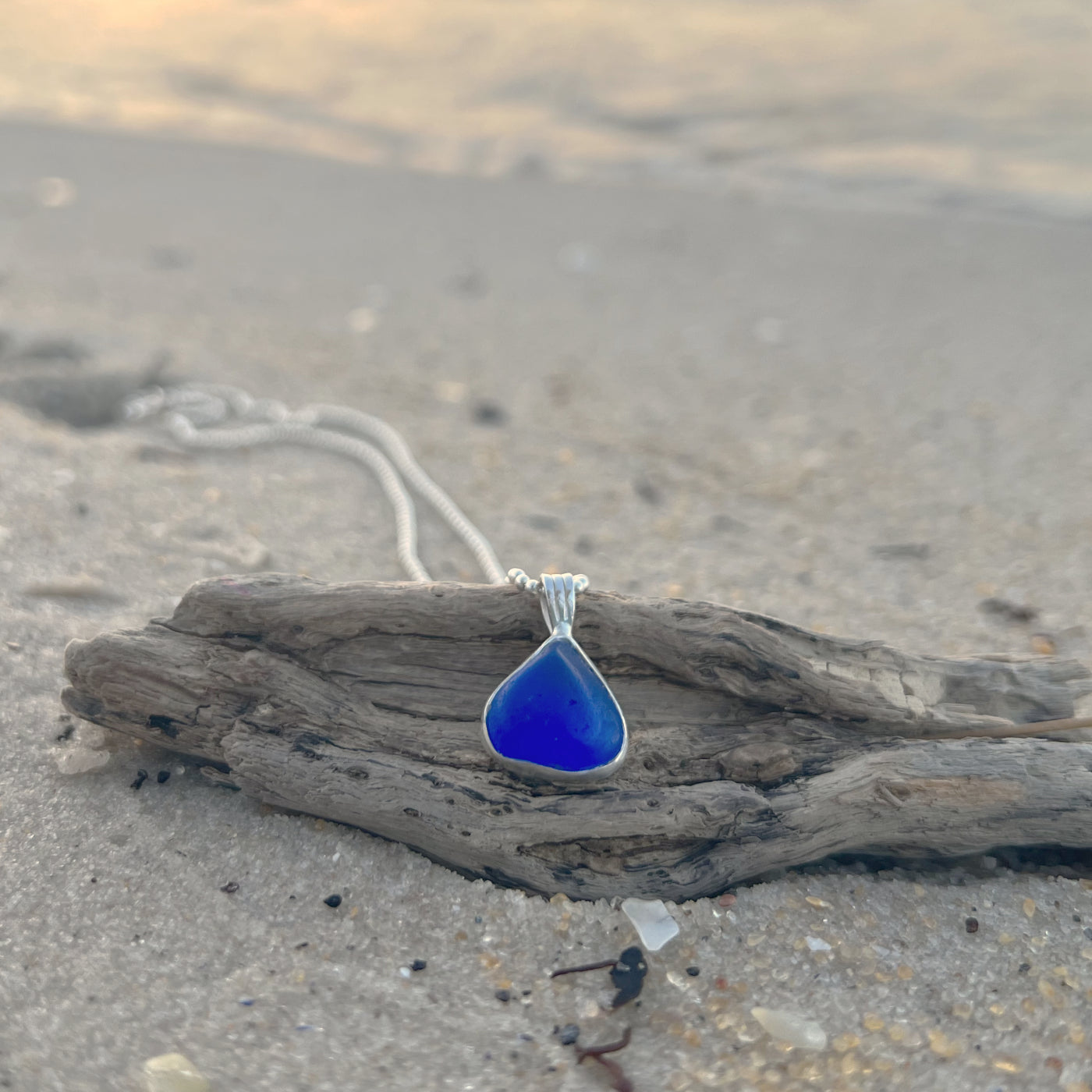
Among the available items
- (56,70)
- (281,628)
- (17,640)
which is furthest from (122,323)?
(56,70)

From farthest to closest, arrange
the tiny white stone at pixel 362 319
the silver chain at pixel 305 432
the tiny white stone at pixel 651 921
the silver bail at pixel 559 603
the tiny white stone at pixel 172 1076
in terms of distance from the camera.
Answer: the tiny white stone at pixel 362 319 → the silver chain at pixel 305 432 → the silver bail at pixel 559 603 → the tiny white stone at pixel 651 921 → the tiny white stone at pixel 172 1076

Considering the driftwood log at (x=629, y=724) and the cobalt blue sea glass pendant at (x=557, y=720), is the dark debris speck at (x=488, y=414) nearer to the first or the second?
the driftwood log at (x=629, y=724)

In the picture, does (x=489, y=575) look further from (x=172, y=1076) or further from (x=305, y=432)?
(x=172, y=1076)

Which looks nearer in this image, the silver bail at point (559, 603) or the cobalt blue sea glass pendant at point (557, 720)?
the cobalt blue sea glass pendant at point (557, 720)

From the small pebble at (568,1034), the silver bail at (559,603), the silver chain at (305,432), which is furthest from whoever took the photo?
the silver chain at (305,432)

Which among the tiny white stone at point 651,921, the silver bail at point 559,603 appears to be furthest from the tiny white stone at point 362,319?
the tiny white stone at point 651,921

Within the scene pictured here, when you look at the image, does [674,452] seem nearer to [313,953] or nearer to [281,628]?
[281,628]

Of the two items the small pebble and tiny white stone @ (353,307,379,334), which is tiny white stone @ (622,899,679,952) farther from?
tiny white stone @ (353,307,379,334)

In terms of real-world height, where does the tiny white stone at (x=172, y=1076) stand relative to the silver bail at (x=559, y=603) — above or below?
below
